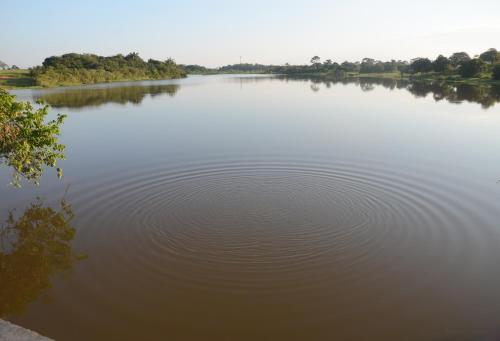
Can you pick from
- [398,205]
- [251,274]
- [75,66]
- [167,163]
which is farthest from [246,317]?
[75,66]

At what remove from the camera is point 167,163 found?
2314 centimetres

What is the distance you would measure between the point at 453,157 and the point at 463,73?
93296 millimetres

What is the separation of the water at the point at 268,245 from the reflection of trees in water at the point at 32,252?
0.07 meters

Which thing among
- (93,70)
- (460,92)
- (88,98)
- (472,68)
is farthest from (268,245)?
(93,70)

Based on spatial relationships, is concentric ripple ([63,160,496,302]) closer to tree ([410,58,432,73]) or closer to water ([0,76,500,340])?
water ([0,76,500,340])

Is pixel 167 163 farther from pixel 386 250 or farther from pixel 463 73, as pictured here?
pixel 463 73

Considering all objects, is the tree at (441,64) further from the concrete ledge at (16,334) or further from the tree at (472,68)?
the concrete ledge at (16,334)

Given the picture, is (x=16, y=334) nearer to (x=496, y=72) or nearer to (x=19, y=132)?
(x=19, y=132)

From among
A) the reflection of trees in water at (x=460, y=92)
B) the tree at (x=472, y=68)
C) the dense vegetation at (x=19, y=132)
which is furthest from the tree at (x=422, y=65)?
the dense vegetation at (x=19, y=132)

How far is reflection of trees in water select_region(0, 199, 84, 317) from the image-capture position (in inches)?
404

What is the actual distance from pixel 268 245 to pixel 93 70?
129966 mm

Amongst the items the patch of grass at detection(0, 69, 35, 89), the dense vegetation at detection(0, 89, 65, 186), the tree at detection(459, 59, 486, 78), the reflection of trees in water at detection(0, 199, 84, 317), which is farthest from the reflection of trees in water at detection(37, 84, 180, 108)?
the tree at detection(459, 59, 486, 78)

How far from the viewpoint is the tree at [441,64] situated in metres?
119

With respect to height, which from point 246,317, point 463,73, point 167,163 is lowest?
point 246,317
